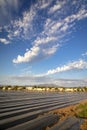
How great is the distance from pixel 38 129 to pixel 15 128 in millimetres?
1193

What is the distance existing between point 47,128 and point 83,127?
8.00 ft

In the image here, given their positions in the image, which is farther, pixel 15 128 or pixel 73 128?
pixel 73 128

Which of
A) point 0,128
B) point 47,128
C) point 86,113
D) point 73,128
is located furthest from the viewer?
point 86,113

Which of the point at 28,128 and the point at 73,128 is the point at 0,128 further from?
the point at 73,128

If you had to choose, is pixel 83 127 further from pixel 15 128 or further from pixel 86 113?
pixel 86 113

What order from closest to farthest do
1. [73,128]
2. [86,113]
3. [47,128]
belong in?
[47,128] < [73,128] < [86,113]

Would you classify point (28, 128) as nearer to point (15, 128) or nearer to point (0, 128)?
point (15, 128)

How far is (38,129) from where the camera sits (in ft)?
33.8

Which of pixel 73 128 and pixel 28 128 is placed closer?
pixel 28 128

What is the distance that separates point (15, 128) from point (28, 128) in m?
0.70

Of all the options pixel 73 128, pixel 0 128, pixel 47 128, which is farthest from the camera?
pixel 73 128

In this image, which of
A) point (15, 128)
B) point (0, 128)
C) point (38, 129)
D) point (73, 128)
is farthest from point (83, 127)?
point (0, 128)

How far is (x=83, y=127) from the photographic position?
38.6ft

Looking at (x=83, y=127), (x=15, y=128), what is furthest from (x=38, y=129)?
(x=83, y=127)
